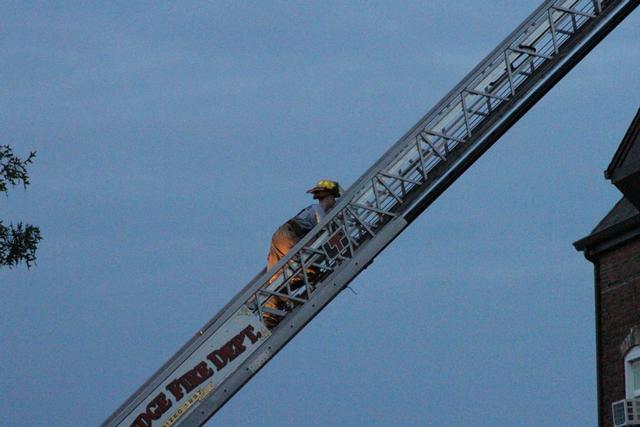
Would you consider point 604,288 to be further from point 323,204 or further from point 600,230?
point 323,204

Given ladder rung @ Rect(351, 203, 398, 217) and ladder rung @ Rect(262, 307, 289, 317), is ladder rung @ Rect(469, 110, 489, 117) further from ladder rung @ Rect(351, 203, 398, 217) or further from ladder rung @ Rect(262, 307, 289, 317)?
ladder rung @ Rect(262, 307, 289, 317)

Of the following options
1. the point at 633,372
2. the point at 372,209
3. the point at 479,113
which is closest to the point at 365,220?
the point at 372,209

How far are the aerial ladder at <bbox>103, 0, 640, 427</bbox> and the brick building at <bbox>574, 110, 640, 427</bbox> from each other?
6.24 m

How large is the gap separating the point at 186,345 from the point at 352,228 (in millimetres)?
2373

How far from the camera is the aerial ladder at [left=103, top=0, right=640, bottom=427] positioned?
12.8 m

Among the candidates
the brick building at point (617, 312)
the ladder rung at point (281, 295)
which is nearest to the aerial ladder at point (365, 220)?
the ladder rung at point (281, 295)

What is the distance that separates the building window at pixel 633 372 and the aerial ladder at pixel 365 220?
7.77 m

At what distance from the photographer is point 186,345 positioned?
1302 cm

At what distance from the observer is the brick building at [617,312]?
1989 cm

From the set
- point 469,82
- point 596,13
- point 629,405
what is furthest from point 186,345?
point 629,405

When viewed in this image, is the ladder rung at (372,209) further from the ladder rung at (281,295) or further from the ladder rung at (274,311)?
the ladder rung at (274,311)

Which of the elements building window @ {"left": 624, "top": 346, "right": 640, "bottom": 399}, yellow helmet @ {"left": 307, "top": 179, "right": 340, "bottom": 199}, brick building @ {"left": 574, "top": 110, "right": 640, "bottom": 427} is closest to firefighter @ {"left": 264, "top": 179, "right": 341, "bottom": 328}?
yellow helmet @ {"left": 307, "top": 179, "right": 340, "bottom": 199}

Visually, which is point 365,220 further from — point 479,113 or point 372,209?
point 479,113

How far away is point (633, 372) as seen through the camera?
Result: 1995cm
